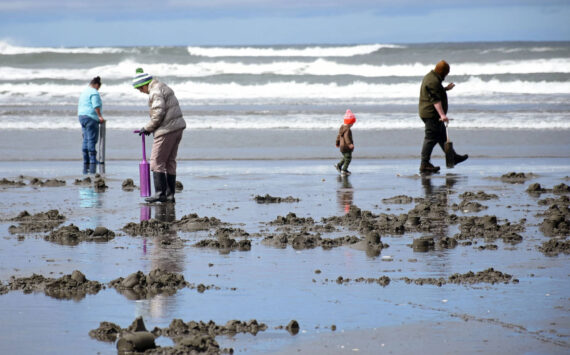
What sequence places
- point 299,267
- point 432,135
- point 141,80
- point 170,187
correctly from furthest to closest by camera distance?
point 432,135 < point 170,187 < point 141,80 < point 299,267

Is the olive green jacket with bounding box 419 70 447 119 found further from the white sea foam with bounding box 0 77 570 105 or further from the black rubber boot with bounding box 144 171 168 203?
the white sea foam with bounding box 0 77 570 105

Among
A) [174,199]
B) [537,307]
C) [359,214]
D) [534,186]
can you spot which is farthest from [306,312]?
[534,186]

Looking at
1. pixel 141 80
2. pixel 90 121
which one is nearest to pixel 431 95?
pixel 141 80

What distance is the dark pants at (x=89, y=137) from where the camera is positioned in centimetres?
1709

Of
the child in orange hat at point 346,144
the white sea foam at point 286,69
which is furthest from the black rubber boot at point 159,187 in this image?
the white sea foam at point 286,69

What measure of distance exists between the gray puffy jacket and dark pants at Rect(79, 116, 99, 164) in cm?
570

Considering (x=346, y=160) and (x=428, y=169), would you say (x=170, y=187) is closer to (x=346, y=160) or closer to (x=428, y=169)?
(x=346, y=160)

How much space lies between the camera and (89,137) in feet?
56.3

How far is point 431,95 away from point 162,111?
5.26 metres

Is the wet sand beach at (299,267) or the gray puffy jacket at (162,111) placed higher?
the gray puffy jacket at (162,111)

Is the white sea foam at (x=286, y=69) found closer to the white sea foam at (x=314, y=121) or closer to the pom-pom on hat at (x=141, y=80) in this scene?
the white sea foam at (x=314, y=121)

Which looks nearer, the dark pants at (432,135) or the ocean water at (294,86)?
the dark pants at (432,135)

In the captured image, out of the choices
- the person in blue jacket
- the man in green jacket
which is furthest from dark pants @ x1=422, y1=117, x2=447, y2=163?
the person in blue jacket

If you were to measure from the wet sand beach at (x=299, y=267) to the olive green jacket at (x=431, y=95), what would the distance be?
72.4 inches
